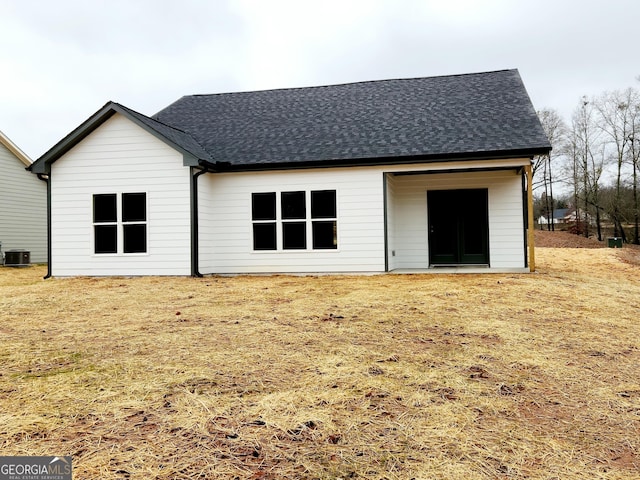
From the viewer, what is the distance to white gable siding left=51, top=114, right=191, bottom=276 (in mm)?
11727

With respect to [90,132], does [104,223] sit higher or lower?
lower

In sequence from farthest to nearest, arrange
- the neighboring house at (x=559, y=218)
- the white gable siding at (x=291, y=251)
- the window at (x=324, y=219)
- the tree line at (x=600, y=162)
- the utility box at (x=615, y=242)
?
1. the neighboring house at (x=559, y=218)
2. the tree line at (x=600, y=162)
3. the utility box at (x=615, y=242)
4. the window at (x=324, y=219)
5. the white gable siding at (x=291, y=251)

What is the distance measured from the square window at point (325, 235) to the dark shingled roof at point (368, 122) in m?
1.62

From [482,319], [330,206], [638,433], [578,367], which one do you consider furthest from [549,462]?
[330,206]

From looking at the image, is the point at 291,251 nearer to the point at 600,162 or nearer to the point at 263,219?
the point at 263,219

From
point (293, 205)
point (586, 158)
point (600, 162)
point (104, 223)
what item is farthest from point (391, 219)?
point (586, 158)

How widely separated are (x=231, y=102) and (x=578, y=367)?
48.6 ft

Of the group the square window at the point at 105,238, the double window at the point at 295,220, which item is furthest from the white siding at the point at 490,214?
the square window at the point at 105,238

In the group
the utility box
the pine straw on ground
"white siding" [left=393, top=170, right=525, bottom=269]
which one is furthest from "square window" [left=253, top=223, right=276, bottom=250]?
the utility box

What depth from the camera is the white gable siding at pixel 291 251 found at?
1193 centimetres

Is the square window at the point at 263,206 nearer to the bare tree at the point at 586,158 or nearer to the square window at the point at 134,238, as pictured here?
the square window at the point at 134,238

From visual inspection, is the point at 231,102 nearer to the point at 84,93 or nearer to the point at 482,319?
the point at 482,319

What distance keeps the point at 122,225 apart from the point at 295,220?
4413mm

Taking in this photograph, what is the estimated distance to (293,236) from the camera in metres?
12.4
